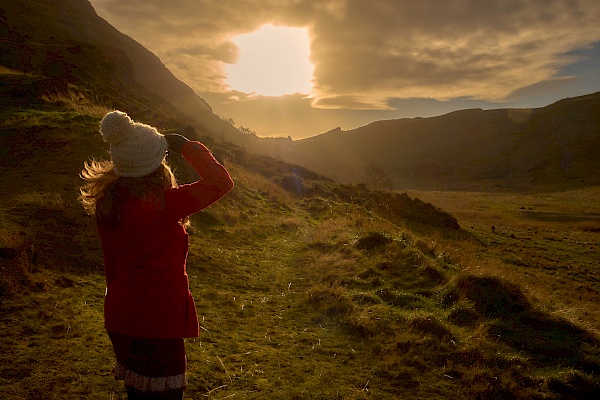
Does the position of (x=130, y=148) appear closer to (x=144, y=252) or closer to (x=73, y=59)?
(x=144, y=252)

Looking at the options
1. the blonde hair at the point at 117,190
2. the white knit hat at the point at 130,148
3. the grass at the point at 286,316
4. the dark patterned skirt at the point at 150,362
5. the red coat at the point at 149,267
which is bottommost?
the grass at the point at 286,316

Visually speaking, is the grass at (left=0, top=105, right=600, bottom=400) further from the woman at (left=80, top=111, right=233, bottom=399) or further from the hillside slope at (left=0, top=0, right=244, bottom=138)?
the hillside slope at (left=0, top=0, right=244, bottom=138)

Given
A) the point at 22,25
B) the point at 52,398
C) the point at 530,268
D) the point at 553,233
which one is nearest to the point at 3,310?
the point at 52,398

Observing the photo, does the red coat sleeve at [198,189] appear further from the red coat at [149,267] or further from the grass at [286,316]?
the grass at [286,316]

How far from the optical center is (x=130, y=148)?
2285mm

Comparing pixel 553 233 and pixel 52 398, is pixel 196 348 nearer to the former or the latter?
pixel 52 398

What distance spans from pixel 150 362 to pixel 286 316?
17.1 ft

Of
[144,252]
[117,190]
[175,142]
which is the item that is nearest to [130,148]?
[117,190]

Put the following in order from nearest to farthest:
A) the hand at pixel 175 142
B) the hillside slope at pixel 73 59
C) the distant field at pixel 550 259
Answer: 1. the hand at pixel 175 142
2. the distant field at pixel 550 259
3. the hillside slope at pixel 73 59

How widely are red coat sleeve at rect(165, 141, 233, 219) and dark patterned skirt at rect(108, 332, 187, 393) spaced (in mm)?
816

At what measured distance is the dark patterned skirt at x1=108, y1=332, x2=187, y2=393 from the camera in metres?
2.37

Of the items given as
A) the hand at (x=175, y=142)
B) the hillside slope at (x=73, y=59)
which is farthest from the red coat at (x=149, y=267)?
the hillside slope at (x=73, y=59)

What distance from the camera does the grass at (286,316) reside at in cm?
488

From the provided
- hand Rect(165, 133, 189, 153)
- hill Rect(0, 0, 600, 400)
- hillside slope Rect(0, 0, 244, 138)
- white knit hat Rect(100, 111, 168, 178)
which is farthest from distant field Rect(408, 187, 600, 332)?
hillside slope Rect(0, 0, 244, 138)
